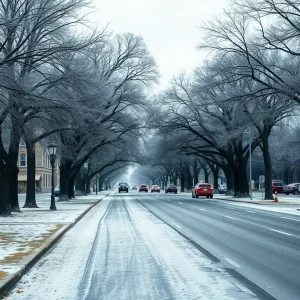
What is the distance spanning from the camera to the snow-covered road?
8383mm

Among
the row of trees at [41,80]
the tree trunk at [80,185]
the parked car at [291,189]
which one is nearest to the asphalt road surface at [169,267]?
the row of trees at [41,80]

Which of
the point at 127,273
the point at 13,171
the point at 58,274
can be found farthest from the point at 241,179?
the point at 58,274

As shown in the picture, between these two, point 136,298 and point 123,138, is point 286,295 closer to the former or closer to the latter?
point 136,298

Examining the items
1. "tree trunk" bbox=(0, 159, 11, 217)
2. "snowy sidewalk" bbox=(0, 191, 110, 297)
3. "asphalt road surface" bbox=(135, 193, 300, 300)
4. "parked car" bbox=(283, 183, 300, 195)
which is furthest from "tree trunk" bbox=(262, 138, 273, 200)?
"snowy sidewalk" bbox=(0, 191, 110, 297)

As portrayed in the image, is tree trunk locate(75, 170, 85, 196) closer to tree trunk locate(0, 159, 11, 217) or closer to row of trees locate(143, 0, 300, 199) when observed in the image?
row of trees locate(143, 0, 300, 199)

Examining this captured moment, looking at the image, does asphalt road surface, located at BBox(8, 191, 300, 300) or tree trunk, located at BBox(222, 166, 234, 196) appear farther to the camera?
tree trunk, located at BBox(222, 166, 234, 196)

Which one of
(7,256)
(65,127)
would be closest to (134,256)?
(7,256)

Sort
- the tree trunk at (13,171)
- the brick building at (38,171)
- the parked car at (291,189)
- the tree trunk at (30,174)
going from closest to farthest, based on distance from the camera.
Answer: the tree trunk at (13,171) → the tree trunk at (30,174) → the parked car at (291,189) → the brick building at (38,171)

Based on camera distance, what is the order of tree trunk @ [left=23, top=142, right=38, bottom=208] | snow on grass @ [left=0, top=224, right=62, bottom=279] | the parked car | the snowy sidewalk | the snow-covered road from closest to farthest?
the snow-covered road
the snowy sidewalk
snow on grass @ [left=0, top=224, right=62, bottom=279]
tree trunk @ [left=23, top=142, right=38, bottom=208]
the parked car

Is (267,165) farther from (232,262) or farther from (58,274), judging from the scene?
(58,274)

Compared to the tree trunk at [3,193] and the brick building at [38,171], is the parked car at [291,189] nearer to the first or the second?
the brick building at [38,171]

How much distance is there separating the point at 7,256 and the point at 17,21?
352 inches

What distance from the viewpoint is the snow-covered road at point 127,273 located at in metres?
8.38

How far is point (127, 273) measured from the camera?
33.6 feet
